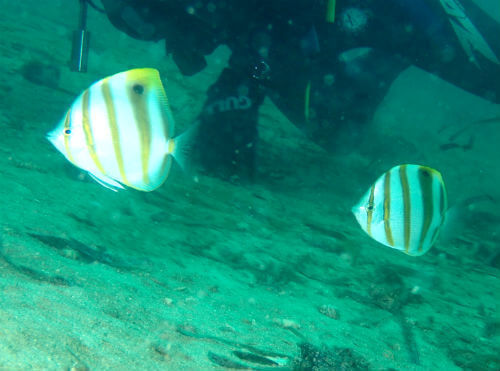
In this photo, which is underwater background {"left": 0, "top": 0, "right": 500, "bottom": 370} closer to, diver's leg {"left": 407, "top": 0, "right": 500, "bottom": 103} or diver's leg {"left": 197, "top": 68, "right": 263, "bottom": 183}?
diver's leg {"left": 197, "top": 68, "right": 263, "bottom": 183}

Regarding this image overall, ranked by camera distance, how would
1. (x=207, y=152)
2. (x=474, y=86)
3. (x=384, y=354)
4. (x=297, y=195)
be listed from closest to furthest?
(x=384, y=354)
(x=207, y=152)
(x=474, y=86)
(x=297, y=195)

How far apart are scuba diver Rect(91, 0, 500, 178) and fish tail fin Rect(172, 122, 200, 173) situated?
2.87m

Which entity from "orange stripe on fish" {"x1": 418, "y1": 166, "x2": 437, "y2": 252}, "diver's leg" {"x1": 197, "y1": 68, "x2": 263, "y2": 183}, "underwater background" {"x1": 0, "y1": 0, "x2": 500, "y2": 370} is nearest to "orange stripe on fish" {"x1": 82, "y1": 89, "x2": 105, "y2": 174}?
"underwater background" {"x1": 0, "y1": 0, "x2": 500, "y2": 370}

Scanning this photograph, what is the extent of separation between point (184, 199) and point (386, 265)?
124 inches

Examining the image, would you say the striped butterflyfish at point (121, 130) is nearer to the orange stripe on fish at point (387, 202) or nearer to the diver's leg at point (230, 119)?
the orange stripe on fish at point (387, 202)

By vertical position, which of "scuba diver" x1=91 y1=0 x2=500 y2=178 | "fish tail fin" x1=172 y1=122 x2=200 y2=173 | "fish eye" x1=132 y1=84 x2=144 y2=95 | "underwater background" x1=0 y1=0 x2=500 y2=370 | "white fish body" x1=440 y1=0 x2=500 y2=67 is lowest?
"underwater background" x1=0 y1=0 x2=500 y2=370

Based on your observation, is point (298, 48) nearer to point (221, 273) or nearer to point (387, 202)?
point (221, 273)

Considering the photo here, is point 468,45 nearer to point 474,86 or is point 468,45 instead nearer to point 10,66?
point 474,86

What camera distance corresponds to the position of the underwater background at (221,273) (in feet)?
7.27

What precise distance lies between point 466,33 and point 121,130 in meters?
5.42

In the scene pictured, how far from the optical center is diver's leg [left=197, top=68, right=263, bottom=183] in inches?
187

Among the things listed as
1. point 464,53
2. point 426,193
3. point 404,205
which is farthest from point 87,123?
point 464,53

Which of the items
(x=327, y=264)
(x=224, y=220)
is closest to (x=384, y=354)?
(x=327, y=264)

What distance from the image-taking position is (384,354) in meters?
3.03
